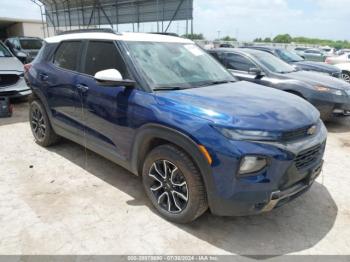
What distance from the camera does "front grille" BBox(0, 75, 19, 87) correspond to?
23.6 ft

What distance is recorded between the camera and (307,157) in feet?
9.35

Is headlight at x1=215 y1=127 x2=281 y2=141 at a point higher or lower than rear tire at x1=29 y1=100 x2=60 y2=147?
higher

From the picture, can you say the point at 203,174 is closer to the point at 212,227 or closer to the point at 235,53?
the point at 212,227

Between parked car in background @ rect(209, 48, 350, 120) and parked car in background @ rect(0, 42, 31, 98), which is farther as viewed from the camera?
parked car in background @ rect(0, 42, 31, 98)

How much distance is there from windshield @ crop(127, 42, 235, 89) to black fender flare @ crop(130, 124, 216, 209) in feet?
1.59

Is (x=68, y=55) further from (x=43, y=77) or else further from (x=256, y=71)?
(x=256, y=71)

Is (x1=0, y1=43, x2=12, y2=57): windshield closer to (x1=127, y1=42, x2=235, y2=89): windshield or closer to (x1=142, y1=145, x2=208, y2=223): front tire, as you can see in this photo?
(x1=127, y1=42, x2=235, y2=89): windshield

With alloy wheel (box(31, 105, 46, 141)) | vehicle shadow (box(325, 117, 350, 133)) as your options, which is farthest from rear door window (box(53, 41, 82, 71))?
vehicle shadow (box(325, 117, 350, 133))

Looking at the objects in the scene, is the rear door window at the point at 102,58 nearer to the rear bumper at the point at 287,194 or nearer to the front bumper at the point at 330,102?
the rear bumper at the point at 287,194

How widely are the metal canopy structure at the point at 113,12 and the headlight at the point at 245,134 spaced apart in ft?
38.9

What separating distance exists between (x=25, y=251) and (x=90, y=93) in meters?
1.82

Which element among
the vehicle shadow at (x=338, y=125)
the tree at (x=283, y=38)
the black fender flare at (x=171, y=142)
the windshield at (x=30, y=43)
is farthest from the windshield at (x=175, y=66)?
the tree at (x=283, y=38)

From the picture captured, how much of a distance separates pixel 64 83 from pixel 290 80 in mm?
4701

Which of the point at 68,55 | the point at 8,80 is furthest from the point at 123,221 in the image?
the point at 8,80
